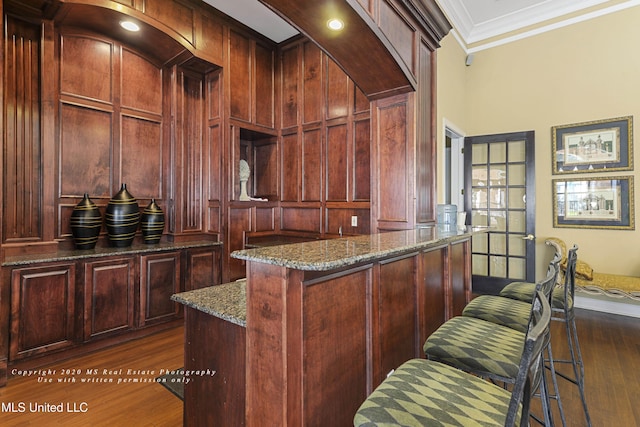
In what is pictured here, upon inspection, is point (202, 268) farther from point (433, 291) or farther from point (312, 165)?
point (433, 291)

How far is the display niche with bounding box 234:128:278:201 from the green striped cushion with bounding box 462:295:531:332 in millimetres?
3051

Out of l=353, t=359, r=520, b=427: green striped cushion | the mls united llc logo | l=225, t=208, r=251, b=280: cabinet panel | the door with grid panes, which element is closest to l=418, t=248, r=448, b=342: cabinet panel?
l=353, t=359, r=520, b=427: green striped cushion

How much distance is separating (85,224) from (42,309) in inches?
30.2

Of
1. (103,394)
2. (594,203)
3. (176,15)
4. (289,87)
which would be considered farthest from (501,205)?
(103,394)

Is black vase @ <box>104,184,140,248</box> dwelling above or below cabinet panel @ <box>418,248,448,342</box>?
above

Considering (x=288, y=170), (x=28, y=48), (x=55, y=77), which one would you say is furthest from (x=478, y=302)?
(x=28, y=48)

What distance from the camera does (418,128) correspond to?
8.75 ft

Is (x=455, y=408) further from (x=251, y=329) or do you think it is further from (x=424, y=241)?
(x=424, y=241)

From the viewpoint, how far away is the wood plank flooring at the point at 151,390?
6.11 ft

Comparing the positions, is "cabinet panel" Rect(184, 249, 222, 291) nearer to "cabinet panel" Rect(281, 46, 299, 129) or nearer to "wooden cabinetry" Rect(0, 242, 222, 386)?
"wooden cabinetry" Rect(0, 242, 222, 386)

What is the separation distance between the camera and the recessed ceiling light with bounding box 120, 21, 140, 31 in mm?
2939

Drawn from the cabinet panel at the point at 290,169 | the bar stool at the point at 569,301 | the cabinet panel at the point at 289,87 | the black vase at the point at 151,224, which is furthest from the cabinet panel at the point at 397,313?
the cabinet panel at the point at 289,87

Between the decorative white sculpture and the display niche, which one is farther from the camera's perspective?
the display niche

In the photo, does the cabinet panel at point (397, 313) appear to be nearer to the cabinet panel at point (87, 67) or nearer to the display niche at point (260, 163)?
the display niche at point (260, 163)
